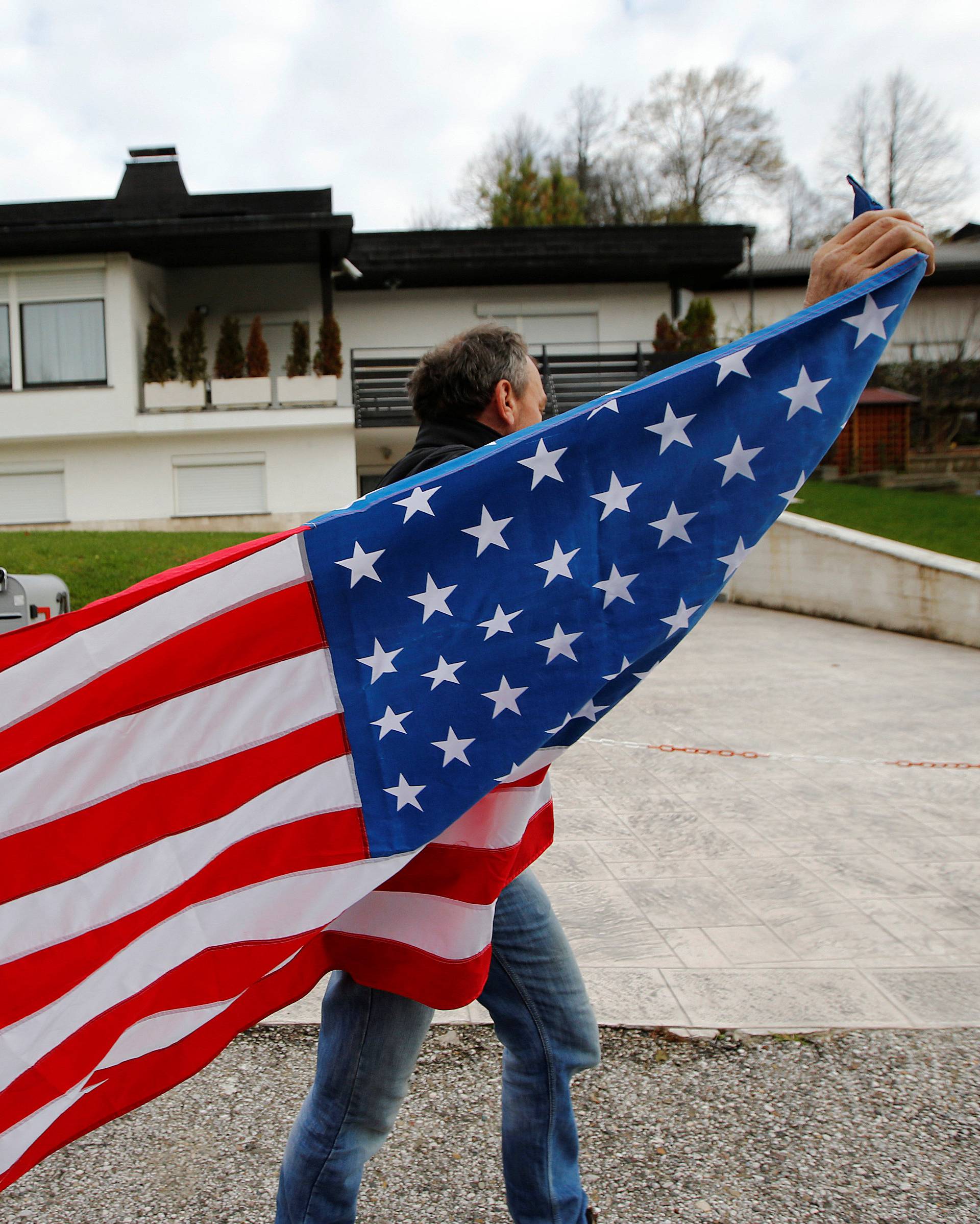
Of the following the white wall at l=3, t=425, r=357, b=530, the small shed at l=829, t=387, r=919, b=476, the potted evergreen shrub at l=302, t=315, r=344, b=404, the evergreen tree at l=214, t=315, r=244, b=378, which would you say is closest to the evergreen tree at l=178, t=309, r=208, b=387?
the evergreen tree at l=214, t=315, r=244, b=378

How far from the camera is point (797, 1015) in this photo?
323cm

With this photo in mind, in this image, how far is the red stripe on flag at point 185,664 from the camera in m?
1.80

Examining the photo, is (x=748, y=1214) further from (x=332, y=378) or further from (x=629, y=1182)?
(x=332, y=378)

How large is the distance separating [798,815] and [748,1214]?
323 cm

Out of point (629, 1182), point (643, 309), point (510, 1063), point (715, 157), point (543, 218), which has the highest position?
point (715, 157)

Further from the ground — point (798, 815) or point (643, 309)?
point (643, 309)

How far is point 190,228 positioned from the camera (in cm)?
2027

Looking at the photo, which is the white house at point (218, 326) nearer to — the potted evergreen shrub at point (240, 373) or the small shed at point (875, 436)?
the potted evergreen shrub at point (240, 373)

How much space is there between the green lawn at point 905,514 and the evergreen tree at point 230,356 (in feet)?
38.8

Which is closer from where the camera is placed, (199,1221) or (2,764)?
(2,764)

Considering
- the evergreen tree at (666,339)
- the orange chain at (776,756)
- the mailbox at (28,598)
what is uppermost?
the evergreen tree at (666,339)

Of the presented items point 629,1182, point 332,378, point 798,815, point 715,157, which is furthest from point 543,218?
point 629,1182

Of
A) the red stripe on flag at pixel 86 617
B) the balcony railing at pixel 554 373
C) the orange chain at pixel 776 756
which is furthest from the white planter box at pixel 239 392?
the red stripe on flag at pixel 86 617

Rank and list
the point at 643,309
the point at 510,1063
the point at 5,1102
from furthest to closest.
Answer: the point at 643,309 < the point at 510,1063 < the point at 5,1102
